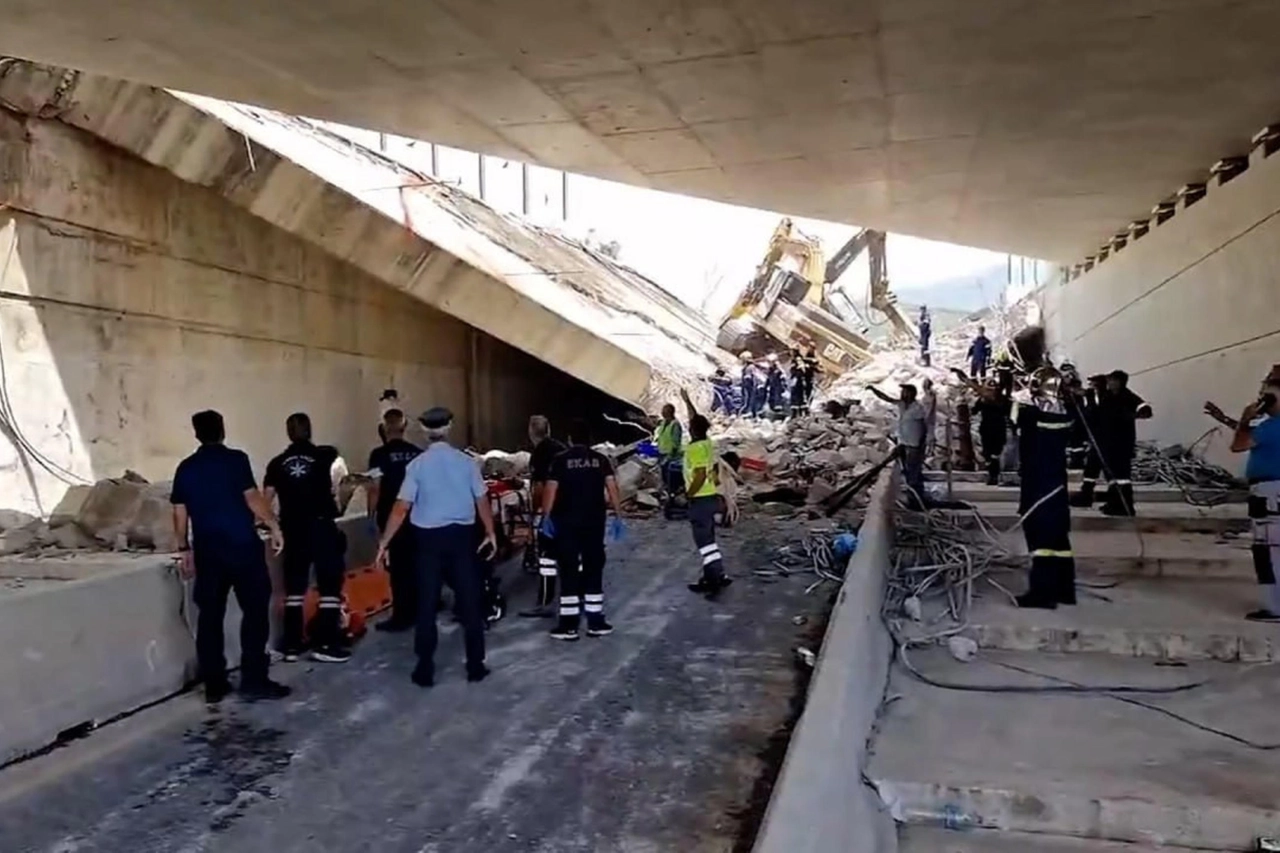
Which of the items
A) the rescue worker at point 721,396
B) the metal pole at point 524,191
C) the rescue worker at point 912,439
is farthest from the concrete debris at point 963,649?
the metal pole at point 524,191

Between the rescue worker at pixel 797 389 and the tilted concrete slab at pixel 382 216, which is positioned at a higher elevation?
the tilted concrete slab at pixel 382 216

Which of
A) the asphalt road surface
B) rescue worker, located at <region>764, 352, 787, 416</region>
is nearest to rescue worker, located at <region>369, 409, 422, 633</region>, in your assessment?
the asphalt road surface

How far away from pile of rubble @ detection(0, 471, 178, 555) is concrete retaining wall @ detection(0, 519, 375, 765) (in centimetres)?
132

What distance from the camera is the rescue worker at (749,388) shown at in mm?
23469

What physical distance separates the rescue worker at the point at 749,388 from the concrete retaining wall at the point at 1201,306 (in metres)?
7.20

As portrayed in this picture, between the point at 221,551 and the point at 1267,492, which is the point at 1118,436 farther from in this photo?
the point at 221,551

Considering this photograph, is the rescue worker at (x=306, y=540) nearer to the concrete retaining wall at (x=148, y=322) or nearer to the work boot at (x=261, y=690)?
the work boot at (x=261, y=690)

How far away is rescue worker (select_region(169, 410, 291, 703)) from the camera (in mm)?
5824

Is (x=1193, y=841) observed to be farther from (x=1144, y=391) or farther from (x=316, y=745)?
(x=1144, y=391)

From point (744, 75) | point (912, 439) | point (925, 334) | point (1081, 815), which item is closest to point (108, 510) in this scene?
point (744, 75)

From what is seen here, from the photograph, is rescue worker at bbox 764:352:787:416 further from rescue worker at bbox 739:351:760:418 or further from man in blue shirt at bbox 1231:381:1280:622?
man in blue shirt at bbox 1231:381:1280:622

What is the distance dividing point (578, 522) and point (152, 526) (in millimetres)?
3224

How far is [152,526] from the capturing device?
790cm

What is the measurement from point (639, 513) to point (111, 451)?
6.35 m
